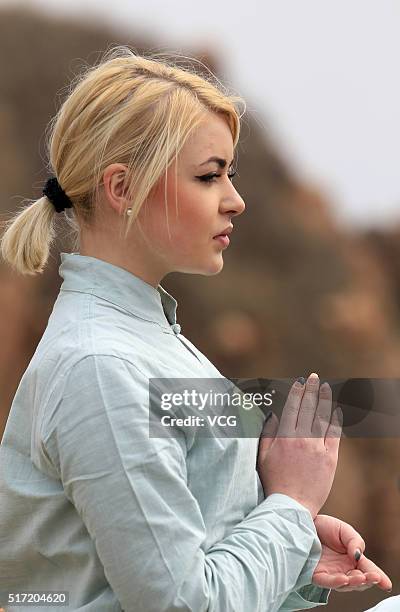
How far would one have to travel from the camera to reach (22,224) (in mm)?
938

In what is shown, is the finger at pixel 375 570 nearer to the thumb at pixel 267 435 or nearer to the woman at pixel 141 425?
the woman at pixel 141 425

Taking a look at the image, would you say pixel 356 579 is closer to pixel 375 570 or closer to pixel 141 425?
pixel 375 570

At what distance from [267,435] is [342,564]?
0.37 feet

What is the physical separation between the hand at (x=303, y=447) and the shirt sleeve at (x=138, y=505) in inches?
2.5

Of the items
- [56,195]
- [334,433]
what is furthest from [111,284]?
[334,433]

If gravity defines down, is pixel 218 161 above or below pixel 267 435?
above

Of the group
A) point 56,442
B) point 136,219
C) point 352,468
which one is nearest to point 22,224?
point 136,219

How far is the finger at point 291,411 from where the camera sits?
34.4 inches

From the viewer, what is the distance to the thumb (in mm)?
878

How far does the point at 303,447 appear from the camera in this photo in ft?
2.83

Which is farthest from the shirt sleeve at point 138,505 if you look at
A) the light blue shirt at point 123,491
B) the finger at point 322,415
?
the finger at point 322,415

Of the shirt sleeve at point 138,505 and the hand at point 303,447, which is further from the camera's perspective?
the hand at point 303,447

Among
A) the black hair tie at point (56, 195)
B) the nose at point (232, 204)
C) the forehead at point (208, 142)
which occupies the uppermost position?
the forehead at point (208, 142)

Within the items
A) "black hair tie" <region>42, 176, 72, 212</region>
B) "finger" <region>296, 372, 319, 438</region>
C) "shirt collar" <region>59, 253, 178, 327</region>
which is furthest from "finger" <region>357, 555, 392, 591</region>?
"black hair tie" <region>42, 176, 72, 212</region>
